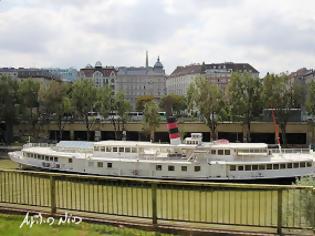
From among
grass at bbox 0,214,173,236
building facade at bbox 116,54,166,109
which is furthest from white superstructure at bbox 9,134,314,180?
building facade at bbox 116,54,166,109

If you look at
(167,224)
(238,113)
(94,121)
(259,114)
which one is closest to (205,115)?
(238,113)

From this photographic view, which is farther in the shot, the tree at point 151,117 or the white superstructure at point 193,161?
the tree at point 151,117

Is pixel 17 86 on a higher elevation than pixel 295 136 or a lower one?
higher

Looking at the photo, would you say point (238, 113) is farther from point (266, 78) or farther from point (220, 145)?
point (220, 145)

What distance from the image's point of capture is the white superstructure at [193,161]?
31922 mm

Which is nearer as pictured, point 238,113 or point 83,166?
point 83,166

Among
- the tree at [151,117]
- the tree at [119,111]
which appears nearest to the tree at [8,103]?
the tree at [119,111]

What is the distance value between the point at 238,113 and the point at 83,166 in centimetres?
2885

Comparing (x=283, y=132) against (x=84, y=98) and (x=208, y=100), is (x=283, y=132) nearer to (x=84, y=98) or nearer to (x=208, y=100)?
(x=208, y=100)

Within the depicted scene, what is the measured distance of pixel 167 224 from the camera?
9992 millimetres

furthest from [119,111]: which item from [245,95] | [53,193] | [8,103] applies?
[53,193]

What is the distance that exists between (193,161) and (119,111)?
3808cm

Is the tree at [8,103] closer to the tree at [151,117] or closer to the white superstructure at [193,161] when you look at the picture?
the tree at [151,117]

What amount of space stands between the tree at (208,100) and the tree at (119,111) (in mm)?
12354
